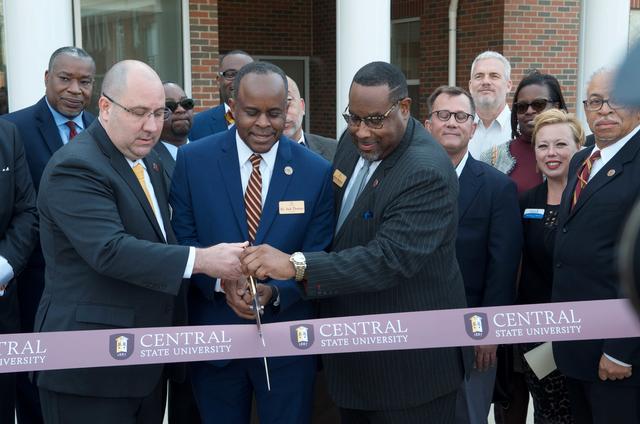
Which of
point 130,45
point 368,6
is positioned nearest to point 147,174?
point 368,6

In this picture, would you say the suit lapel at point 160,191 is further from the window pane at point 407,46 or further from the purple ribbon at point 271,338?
the window pane at point 407,46

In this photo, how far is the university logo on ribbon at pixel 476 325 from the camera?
Result: 3.39 meters

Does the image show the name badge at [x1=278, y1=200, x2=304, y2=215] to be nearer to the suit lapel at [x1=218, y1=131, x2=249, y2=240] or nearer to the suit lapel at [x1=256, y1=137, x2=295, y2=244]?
the suit lapel at [x1=256, y1=137, x2=295, y2=244]

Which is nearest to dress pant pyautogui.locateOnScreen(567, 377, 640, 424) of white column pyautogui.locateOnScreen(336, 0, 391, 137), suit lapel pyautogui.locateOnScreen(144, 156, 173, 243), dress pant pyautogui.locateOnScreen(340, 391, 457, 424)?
dress pant pyautogui.locateOnScreen(340, 391, 457, 424)

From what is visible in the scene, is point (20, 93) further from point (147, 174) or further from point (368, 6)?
point (147, 174)

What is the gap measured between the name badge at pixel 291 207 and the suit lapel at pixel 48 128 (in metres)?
1.91

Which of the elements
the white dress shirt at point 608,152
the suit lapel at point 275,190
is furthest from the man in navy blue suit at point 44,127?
the white dress shirt at point 608,152

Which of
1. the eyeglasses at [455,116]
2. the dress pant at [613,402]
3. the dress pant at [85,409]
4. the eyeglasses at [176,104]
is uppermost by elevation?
the eyeglasses at [176,104]

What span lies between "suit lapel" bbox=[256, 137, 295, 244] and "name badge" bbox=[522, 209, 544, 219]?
5.21ft

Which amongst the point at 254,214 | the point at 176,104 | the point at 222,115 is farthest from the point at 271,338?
the point at 222,115

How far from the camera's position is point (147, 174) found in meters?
3.44

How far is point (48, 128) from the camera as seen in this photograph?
15.2 ft

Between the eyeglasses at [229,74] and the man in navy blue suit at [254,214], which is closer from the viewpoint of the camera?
the man in navy blue suit at [254,214]

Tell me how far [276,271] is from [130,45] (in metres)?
8.02
